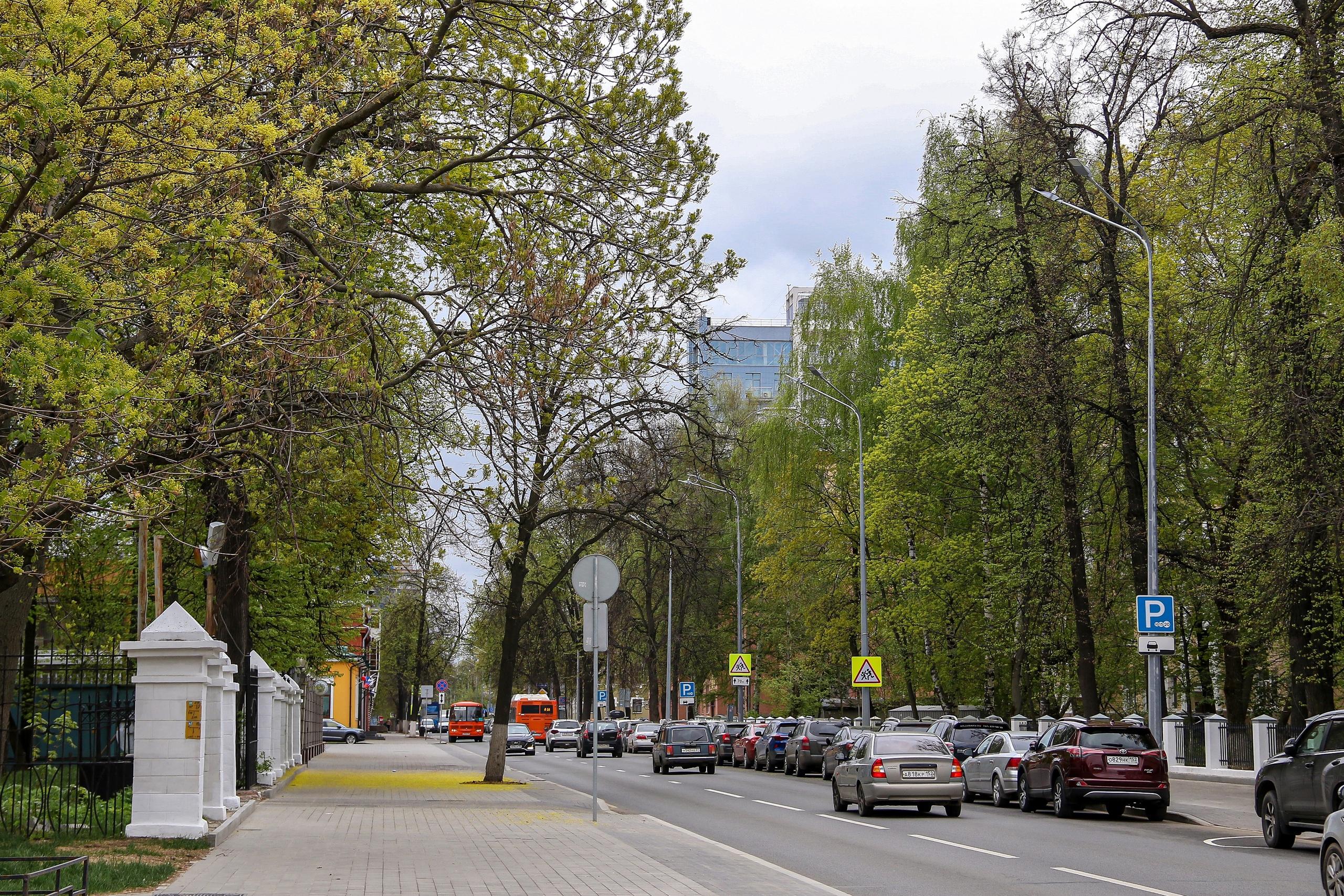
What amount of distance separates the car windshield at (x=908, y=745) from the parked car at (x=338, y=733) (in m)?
55.8

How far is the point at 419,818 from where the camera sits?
20688 millimetres

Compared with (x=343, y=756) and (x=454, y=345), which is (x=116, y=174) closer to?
(x=454, y=345)

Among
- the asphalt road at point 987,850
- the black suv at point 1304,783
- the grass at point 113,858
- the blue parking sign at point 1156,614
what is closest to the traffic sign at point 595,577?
the asphalt road at point 987,850

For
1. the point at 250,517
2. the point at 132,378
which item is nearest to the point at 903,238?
the point at 250,517

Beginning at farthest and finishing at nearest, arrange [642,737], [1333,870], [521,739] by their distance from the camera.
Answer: [642,737] < [521,739] < [1333,870]

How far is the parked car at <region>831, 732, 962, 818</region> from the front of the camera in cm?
2266

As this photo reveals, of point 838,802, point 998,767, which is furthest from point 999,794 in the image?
point 838,802

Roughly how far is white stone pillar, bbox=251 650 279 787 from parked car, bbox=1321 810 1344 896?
61.3 ft

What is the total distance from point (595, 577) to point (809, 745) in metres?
21.7

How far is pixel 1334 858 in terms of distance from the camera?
10820 millimetres

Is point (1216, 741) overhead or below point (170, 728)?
below

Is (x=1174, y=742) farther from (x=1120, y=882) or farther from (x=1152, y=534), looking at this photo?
(x=1120, y=882)

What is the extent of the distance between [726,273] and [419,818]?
9.79 m

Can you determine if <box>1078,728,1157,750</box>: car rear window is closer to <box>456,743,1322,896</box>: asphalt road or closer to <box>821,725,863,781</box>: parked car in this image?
<box>456,743,1322,896</box>: asphalt road
